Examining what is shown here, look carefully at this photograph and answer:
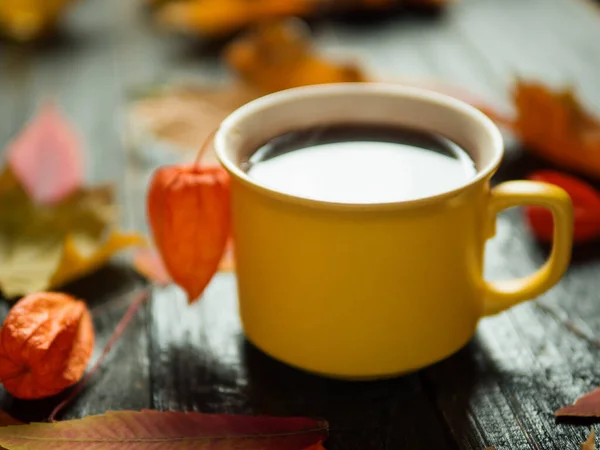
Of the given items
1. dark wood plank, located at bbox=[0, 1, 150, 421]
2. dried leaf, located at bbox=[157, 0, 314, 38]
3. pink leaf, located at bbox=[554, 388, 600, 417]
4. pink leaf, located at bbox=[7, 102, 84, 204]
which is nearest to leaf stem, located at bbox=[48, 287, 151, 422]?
dark wood plank, located at bbox=[0, 1, 150, 421]

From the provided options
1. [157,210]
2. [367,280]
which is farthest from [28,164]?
[367,280]

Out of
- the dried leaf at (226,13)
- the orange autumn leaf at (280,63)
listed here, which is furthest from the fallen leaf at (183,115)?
the dried leaf at (226,13)

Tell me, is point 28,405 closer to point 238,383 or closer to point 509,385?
point 238,383

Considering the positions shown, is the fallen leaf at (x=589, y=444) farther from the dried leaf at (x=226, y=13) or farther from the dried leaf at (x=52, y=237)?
the dried leaf at (x=226, y=13)

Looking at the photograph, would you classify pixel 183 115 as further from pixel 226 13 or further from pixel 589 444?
pixel 589 444

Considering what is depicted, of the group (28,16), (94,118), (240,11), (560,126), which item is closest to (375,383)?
(560,126)
